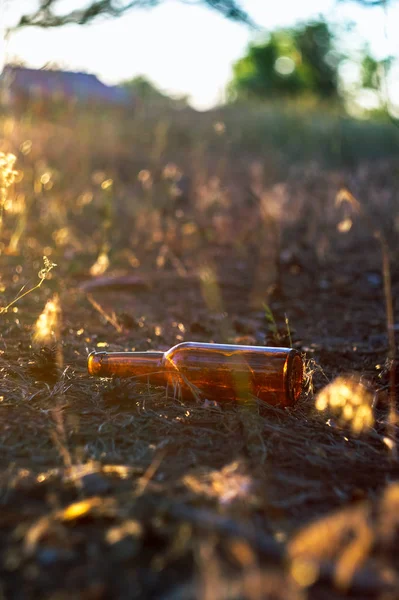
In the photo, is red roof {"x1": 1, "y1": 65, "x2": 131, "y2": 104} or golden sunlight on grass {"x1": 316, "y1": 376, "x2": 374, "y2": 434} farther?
red roof {"x1": 1, "y1": 65, "x2": 131, "y2": 104}

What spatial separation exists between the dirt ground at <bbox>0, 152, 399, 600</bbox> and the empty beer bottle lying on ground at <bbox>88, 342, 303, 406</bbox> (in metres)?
0.05

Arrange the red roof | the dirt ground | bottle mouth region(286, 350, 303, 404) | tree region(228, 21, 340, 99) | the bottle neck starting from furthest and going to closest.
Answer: tree region(228, 21, 340, 99)
the red roof
the bottle neck
bottle mouth region(286, 350, 303, 404)
the dirt ground

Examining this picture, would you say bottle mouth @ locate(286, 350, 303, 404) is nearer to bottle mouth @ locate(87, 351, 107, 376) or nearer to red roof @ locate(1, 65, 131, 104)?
bottle mouth @ locate(87, 351, 107, 376)

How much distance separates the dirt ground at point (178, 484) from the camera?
113cm

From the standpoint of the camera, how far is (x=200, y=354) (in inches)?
81.0

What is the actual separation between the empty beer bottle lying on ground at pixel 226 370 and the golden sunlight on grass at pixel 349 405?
113 mm

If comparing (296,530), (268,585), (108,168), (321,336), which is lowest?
(108,168)

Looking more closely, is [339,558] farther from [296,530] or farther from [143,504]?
[143,504]

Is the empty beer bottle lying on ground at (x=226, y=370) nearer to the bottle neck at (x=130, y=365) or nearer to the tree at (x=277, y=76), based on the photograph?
the bottle neck at (x=130, y=365)

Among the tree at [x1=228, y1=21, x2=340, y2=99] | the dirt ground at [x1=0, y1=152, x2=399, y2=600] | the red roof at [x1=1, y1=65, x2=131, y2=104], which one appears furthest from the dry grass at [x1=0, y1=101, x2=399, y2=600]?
the tree at [x1=228, y1=21, x2=340, y2=99]

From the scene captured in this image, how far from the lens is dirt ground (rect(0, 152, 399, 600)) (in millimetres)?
1131

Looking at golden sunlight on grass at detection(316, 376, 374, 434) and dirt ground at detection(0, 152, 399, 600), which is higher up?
dirt ground at detection(0, 152, 399, 600)

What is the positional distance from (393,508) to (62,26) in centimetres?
386

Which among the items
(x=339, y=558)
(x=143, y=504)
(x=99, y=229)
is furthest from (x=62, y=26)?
(x=339, y=558)
